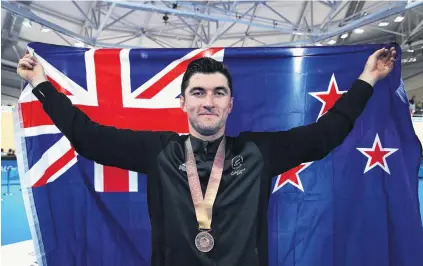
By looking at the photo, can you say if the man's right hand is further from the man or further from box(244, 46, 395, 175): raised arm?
box(244, 46, 395, 175): raised arm

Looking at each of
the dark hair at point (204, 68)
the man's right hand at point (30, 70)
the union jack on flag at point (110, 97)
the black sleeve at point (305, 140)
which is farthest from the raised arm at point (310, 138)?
the man's right hand at point (30, 70)

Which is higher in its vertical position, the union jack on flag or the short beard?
the union jack on flag

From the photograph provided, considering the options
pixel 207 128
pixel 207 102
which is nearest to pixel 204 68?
pixel 207 102

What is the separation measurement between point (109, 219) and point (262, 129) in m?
1.21

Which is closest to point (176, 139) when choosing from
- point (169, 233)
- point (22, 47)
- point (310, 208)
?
point (169, 233)

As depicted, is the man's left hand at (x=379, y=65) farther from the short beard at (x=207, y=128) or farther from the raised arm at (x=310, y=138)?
the short beard at (x=207, y=128)

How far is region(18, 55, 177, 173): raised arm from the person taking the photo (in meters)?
1.69

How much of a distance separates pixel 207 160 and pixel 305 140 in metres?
0.50

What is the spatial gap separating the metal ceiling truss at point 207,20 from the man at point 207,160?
826 centimetres

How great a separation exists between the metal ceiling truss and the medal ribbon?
8487 mm

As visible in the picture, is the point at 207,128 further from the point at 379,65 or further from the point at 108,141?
the point at 379,65

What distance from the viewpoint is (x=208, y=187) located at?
5.00 ft

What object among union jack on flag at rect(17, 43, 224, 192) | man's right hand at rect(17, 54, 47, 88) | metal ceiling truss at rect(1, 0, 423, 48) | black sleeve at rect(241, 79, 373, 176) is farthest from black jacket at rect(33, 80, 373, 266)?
metal ceiling truss at rect(1, 0, 423, 48)

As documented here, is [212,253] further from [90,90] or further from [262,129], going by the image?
[90,90]
